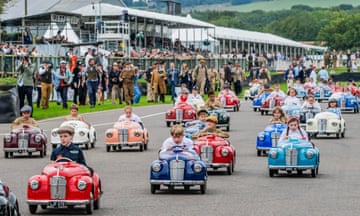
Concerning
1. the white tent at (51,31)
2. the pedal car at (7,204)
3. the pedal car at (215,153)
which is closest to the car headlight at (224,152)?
A: the pedal car at (215,153)

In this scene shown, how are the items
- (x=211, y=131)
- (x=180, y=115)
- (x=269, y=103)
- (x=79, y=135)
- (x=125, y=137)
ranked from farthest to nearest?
(x=269, y=103) → (x=180, y=115) → (x=79, y=135) → (x=125, y=137) → (x=211, y=131)

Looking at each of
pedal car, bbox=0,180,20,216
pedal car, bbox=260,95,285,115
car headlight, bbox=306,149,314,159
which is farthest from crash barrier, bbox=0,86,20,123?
pedal car, bbox=0,180,20,216

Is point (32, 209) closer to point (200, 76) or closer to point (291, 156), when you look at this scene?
point (291, 156)

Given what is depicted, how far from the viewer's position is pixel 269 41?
127m

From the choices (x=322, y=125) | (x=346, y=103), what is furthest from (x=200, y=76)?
(x=322, y=125)

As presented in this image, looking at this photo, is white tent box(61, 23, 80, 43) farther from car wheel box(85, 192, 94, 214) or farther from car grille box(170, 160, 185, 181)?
car wheel box(85, 192, 94, 214)

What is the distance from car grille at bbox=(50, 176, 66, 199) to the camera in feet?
48.6

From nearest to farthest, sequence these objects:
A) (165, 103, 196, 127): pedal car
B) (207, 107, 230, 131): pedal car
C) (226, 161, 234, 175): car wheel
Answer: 1. (226, 161, 234, 175): car wheel
2. (207, 107, 230, 131): pedal car
3. (165, 103, 196, 127): pedal car

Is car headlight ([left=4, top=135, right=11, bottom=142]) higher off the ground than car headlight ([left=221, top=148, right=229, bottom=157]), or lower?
lower

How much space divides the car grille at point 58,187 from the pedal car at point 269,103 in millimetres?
29084

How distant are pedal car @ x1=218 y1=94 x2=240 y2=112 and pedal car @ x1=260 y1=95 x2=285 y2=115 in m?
1.93

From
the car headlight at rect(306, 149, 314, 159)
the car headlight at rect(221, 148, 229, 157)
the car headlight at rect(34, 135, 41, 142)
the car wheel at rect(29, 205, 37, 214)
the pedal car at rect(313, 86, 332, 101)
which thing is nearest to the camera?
the car wheel at rect(29, 205, 37, 214)

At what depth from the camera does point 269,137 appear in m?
25.1

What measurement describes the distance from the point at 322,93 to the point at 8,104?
2176 cm
